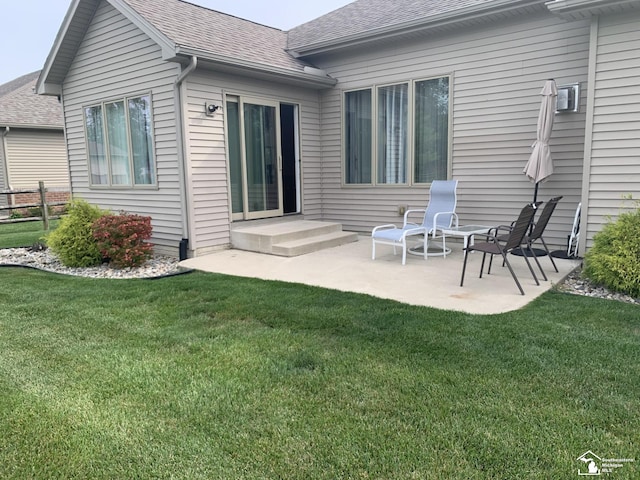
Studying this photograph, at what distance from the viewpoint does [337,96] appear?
8.56m

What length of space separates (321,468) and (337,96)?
739 cm

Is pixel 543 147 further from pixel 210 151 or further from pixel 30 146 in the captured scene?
pixel 30 146

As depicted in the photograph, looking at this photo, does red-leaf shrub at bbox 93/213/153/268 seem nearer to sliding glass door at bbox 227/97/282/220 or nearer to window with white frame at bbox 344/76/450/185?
sliding glass door at bbox 227/97/282/220

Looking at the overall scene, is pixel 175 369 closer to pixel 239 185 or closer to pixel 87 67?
pixel 239 185

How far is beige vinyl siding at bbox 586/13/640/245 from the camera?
17.4 ft

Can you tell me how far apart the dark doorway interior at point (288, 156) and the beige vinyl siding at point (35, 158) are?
10092mm

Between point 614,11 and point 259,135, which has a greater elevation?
point 614,11

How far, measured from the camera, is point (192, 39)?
6738 mm

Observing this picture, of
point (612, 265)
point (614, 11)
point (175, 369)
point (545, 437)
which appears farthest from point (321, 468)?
point (614, 11)

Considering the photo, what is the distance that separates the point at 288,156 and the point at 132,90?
106 inches

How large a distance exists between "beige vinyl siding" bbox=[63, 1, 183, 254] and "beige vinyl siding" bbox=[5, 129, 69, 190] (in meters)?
7.74

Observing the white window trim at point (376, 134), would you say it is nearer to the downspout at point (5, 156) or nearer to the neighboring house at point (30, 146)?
the neighboring house at point (30, 146)

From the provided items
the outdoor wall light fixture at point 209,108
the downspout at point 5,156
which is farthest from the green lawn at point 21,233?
the outdoor wall light fixture at point 209,108

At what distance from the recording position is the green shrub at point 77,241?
674cm
